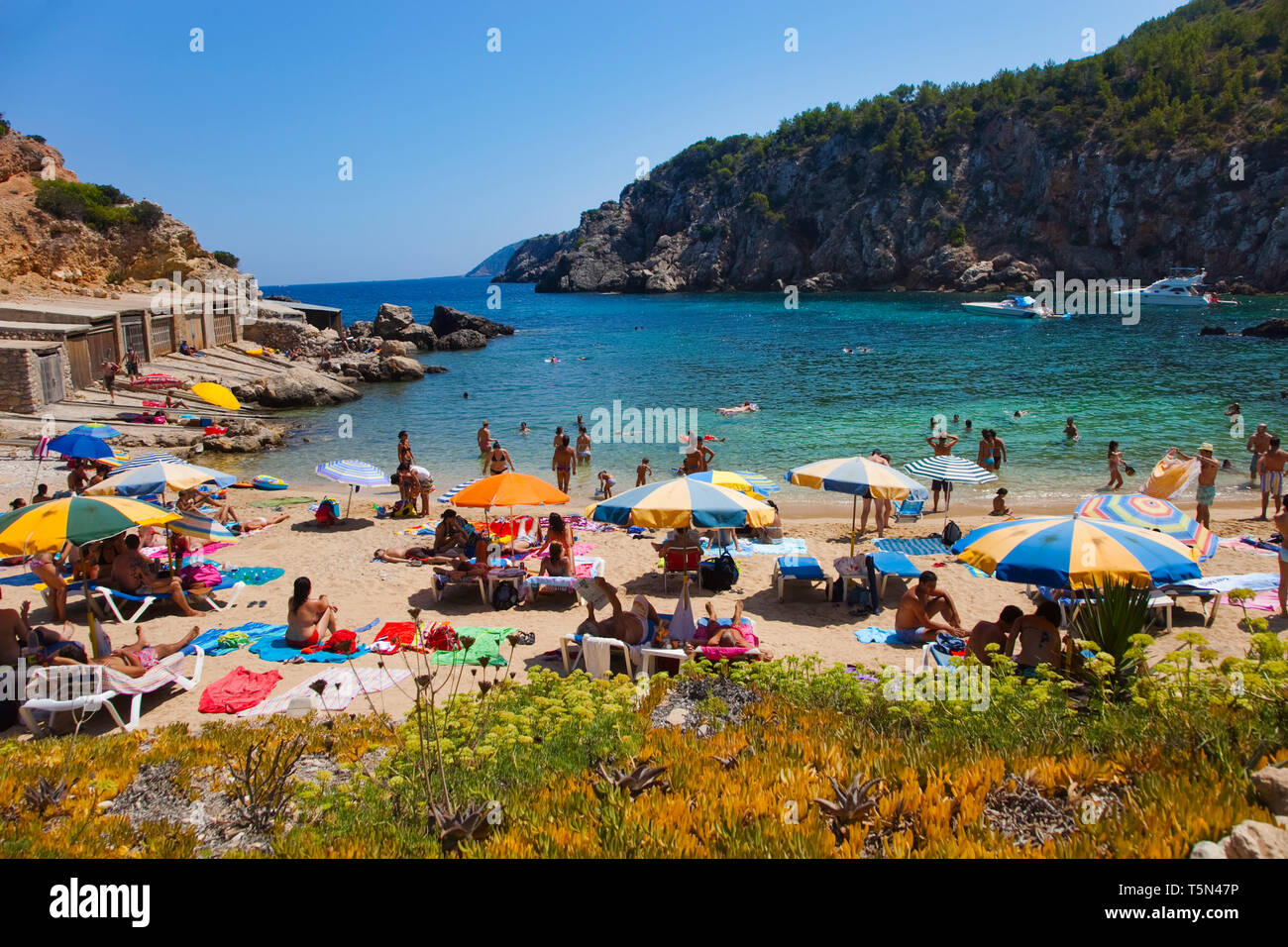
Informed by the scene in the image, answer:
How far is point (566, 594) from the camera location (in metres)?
11.0

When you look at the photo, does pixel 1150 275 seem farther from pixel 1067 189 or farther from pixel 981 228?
pixel 981 228

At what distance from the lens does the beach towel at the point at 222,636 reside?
8977 mm

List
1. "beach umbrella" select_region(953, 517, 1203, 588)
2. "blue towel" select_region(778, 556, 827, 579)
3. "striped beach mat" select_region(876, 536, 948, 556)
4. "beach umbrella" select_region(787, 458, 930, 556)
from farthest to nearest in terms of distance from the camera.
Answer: "striped beach mat" select_region(876, 536, 948, 556), "blue towel" select_region(778, 556, 827, 579), "beach umbrella" select_region(787, 458, 930, 556), "beach umbrella" select_region(953, 517, 1203, 588)

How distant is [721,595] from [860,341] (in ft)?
156

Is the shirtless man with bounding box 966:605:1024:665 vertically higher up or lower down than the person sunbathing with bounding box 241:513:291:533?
higher up

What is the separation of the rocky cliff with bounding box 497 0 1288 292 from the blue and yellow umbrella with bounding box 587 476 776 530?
95261mm

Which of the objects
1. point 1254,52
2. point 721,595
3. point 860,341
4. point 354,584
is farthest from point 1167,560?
point 1254,52

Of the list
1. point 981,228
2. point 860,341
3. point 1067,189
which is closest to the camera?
point 860,341

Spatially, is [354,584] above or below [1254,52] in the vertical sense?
below

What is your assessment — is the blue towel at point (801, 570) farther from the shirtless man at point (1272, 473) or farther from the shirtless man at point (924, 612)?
the shirtless man at point (1272, 473)

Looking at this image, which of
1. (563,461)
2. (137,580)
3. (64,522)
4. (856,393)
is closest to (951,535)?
(563,461)

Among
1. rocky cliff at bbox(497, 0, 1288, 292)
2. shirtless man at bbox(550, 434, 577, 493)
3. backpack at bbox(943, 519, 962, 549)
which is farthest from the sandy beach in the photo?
rocky cliff at bbox(497, 0, 1288, 292)

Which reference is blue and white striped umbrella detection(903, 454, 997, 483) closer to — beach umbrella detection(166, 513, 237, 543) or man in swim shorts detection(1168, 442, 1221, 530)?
man in swim shorts detection(1168, 442, 1221, 530)

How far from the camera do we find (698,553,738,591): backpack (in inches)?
450
